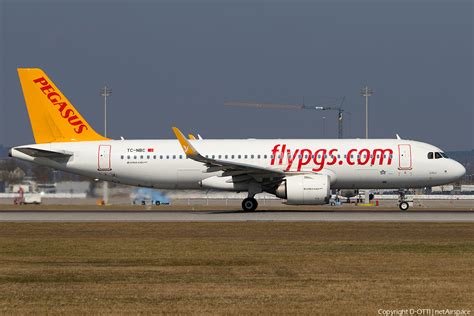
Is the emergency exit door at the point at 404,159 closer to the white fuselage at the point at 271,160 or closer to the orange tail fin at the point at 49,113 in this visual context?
the white fuselage at the point at 271,160

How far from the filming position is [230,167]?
44.4m

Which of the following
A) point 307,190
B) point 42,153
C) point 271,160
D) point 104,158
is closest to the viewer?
point 307,190

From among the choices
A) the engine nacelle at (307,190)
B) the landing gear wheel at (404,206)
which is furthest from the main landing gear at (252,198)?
the landing gear wheel at (404,206)

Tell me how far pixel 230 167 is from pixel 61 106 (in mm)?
11411

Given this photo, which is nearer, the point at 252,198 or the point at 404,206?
the point at 252,198

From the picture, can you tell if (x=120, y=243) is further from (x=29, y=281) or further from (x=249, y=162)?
(x=249, y=162)

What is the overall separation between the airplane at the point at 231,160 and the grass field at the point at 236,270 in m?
12.1

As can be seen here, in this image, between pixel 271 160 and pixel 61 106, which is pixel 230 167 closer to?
pixel 271 160

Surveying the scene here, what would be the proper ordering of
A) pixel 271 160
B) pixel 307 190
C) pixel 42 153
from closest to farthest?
pixel 307 190 → pixel 271 160 → pixel 42 153

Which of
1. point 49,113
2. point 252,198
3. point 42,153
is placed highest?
point 49,113

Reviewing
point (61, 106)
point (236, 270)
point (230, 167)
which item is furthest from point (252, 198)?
point (236, 270)

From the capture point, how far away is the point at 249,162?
154ft

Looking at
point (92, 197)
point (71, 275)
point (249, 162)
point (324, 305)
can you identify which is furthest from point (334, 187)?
point (324, 305)

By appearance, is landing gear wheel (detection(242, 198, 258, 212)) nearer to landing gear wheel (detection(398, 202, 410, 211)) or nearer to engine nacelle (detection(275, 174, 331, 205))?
engine nacelle (detection(275, 174, 331, 205))
